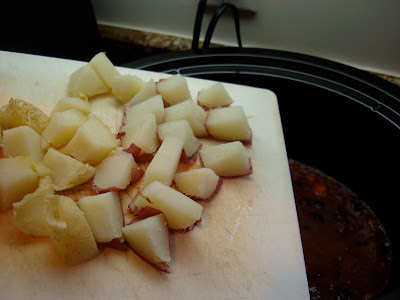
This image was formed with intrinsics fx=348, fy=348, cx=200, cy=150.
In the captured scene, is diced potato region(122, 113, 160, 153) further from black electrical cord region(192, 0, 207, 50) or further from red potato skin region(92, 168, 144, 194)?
black electrical cord region(192, 0, 207, 50)

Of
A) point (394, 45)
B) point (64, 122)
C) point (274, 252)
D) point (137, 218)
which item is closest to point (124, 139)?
point (64, 122)

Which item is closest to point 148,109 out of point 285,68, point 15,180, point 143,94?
point 143,94

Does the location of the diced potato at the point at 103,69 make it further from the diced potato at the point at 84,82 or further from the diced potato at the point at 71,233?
the diced potato at the point at 71,233

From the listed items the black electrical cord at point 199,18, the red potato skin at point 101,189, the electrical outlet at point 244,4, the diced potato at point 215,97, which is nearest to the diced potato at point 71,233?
the red potato skin at point 101,189

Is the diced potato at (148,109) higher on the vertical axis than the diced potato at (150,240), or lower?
higher

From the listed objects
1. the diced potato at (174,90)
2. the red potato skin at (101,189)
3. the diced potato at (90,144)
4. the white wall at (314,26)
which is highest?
the white wall at (314,26)

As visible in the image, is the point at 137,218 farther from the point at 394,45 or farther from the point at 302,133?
the point at 394,45
